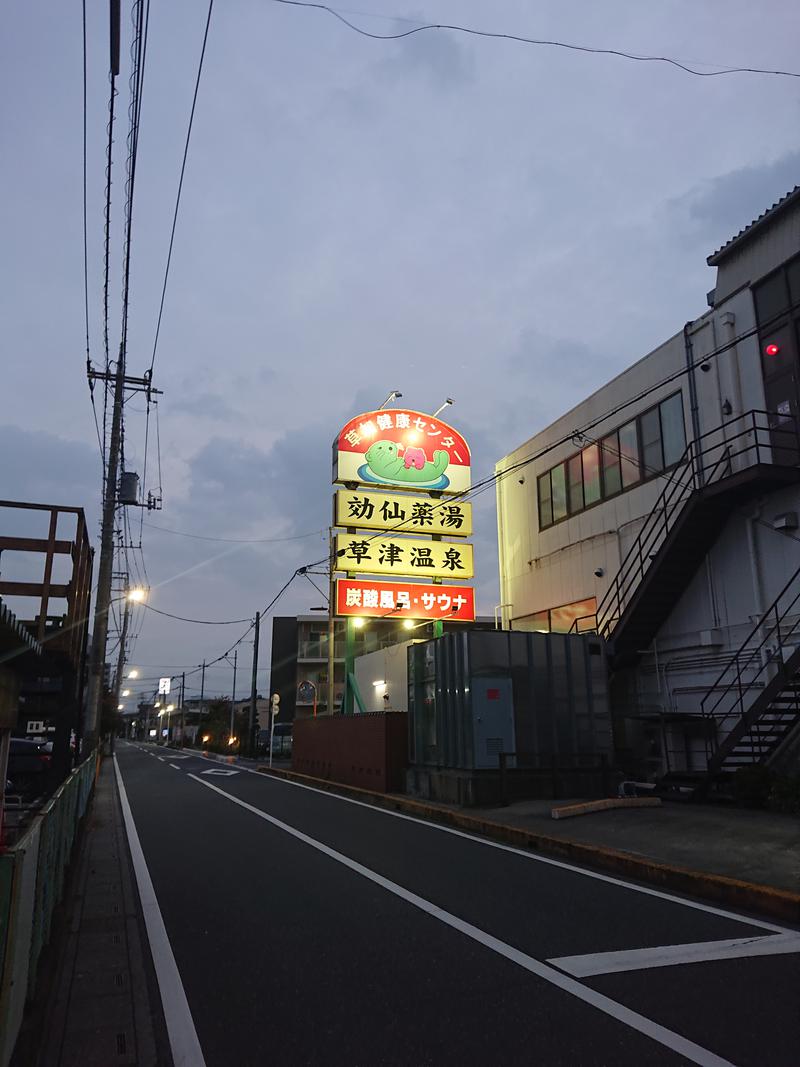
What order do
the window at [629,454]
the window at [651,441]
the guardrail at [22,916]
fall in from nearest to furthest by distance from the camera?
the guardrail at [22,916] → the window at [651,441] → the window at [629,454]

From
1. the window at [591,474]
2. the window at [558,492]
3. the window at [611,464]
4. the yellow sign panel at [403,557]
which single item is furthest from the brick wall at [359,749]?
the window at [611,464]

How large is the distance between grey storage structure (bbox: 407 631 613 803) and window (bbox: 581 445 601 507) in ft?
17.2

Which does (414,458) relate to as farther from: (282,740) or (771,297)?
(282,740)

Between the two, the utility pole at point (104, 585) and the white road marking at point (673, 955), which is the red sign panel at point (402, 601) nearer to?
the utility pole at point (104, 585)

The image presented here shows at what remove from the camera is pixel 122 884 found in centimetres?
823

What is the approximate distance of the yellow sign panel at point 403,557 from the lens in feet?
79.7

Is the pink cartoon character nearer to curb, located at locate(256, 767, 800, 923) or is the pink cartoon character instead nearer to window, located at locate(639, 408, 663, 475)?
window, located at locate(639, 408, 663, 475)

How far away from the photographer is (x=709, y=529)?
15.2 metres

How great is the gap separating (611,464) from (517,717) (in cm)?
797

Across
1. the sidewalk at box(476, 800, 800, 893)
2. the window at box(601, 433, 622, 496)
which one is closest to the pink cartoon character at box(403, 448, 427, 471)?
the window at box(601, 433, 622, 496)

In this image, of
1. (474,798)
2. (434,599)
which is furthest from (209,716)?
(474,798)

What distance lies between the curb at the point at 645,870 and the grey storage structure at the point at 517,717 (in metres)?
1.27

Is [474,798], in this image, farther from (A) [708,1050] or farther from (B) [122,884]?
(A) [708,1050]

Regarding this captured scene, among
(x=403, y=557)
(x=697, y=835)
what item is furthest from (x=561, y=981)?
(x=403, y=557)
